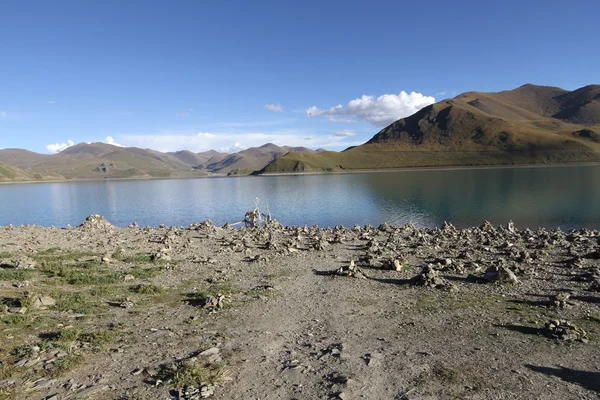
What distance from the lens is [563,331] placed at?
1024 centimetres

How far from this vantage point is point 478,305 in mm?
13039

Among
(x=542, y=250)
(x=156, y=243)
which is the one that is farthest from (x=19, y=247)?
(x=542, y=250)

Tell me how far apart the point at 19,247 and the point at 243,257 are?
44.8 feet

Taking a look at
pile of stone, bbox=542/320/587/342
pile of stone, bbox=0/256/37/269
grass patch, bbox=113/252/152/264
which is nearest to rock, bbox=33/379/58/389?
pile of stone, bbox=0/256/37/269

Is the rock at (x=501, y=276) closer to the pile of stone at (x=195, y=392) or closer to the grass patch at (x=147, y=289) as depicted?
the pile of stone at (x=195, y=392)

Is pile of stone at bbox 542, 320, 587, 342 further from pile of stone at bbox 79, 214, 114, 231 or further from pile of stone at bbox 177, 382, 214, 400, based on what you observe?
pile of stone at bbox 79, 214, 114, 231

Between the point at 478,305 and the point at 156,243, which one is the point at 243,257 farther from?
the point at 478,305

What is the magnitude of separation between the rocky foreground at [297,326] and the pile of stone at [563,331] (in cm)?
4

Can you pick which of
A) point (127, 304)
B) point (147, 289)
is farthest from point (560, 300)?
point (147, 289)

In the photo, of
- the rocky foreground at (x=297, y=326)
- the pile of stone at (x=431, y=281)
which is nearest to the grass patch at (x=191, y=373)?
the rocky foreground at (x=297, y=326)

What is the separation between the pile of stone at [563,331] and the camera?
1003 cm

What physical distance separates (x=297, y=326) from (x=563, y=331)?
746 centimetres

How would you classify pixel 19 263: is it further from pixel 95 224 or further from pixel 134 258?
pixel 95 224

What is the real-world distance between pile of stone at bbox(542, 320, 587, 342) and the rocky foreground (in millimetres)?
35
